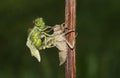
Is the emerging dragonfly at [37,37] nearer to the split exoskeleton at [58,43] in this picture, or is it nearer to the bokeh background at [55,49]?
the split exoskeleton at [58,43]

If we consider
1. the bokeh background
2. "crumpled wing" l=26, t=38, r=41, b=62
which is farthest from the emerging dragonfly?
the bokeh background

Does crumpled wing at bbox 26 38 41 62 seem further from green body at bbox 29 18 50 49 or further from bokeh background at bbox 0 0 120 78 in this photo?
bokeh background at bbox 0 0 120 78

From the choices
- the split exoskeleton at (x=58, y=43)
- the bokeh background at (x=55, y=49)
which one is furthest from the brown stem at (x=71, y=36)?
the bokeh background at (x=55, y=49)

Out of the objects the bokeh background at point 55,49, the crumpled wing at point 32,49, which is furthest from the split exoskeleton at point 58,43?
the bokeh background at point 55,49

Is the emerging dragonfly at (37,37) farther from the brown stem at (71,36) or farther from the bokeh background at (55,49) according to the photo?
the bokeh background at (55,49)

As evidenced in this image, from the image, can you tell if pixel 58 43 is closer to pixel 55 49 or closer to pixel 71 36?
pixel 71 36

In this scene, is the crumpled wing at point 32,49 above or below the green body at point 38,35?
below

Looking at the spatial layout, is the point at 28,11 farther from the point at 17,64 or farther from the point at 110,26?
the point at 17,64

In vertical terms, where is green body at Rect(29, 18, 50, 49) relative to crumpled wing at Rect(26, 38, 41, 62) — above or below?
above

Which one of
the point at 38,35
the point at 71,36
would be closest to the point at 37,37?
the point at 38,35

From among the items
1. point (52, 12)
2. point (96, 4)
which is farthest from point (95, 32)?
point (52, 12)

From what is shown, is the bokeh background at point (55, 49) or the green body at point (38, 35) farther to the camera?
the bokeh background at point (55, 49)
